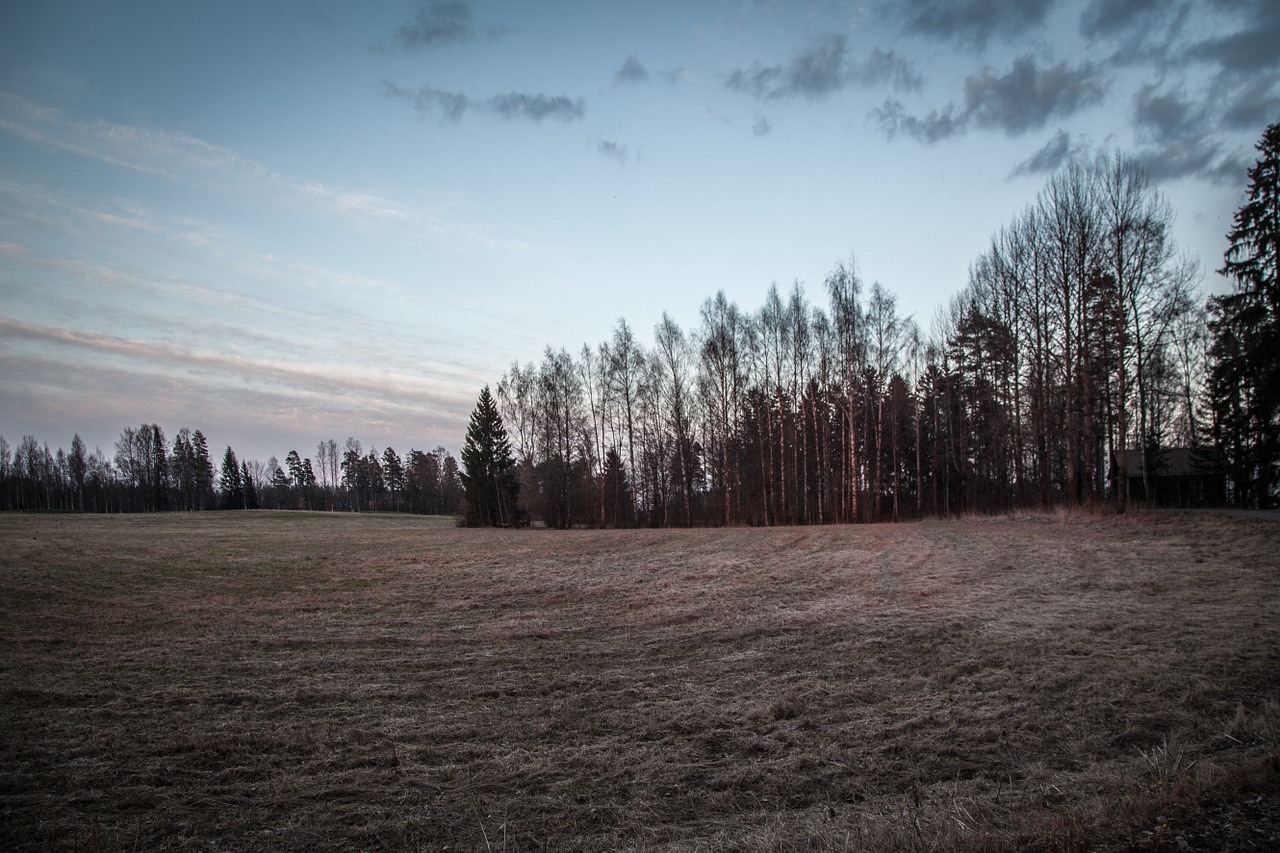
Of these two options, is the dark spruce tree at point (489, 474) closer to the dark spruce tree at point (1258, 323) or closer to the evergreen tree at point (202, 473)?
the dark spruce tree at point (1258, 323)

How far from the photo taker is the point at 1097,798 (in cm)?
421

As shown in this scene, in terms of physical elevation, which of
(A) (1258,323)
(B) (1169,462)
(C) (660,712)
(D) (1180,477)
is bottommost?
(C) (660,712)

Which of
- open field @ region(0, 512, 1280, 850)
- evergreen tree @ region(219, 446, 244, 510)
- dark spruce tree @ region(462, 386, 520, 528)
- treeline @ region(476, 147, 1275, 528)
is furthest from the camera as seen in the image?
evergreen tree @ region(219, 446, 244, 510)

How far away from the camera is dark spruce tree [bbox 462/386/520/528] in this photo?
50.0 metres

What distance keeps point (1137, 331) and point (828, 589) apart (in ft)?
67.9

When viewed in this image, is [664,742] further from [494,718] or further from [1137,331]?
[1137,331]

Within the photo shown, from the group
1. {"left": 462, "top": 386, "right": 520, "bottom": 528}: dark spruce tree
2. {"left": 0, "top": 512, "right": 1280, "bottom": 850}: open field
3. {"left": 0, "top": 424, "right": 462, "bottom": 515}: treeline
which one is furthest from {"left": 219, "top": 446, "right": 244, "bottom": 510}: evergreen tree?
{"left": 0, "top": 512, "right": 1280, "bottom": 850}: open field

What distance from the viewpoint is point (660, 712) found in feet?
24.0

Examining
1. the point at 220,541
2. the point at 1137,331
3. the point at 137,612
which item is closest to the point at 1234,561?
the point at 1137,331

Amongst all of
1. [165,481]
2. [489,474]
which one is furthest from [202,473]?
[489,474]

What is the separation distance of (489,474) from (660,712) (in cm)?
4493

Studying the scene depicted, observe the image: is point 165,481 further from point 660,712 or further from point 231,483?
point 660,712

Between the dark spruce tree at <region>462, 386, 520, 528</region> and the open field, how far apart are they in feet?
112

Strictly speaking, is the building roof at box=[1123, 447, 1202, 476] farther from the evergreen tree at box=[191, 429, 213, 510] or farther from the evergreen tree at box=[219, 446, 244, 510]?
the evergreen tree at box=[191, 429, 213, 510]
